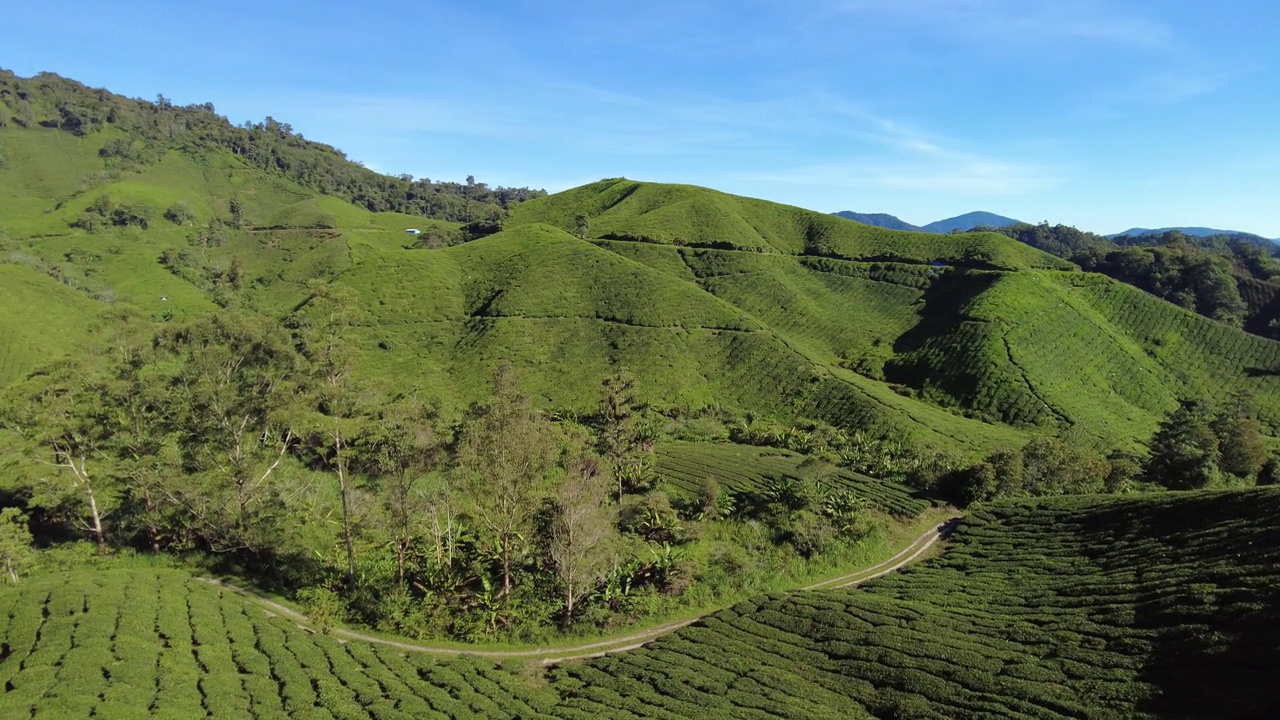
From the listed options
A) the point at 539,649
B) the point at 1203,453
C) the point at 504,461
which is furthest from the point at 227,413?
the point at 1203,453

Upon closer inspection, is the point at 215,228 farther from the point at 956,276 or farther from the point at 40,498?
the point at 956,276

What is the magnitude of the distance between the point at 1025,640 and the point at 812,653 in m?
9.99

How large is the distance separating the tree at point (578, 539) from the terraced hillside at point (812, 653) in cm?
543

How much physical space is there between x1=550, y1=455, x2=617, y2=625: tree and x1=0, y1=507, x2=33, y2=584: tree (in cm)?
3189

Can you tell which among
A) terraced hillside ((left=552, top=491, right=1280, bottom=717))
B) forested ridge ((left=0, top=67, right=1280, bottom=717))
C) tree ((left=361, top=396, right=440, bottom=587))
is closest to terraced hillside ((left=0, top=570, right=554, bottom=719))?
forested ridge ((left=0, top=67, right=1280, bottom=717))

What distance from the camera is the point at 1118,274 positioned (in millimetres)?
146750

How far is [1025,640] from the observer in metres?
27.9

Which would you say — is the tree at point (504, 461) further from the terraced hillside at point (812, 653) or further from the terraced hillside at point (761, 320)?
the terraced hillside at point (761, 320)

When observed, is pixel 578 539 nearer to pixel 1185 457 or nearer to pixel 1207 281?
pixel 1185 457

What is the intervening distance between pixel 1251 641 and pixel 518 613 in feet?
112

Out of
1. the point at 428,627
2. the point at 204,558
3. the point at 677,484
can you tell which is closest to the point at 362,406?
the point at 428,627

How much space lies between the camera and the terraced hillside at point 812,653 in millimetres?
22531

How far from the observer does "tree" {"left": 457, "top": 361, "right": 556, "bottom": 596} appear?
110 ft

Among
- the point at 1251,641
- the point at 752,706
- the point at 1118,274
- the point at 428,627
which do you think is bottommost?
the point at 428,627
